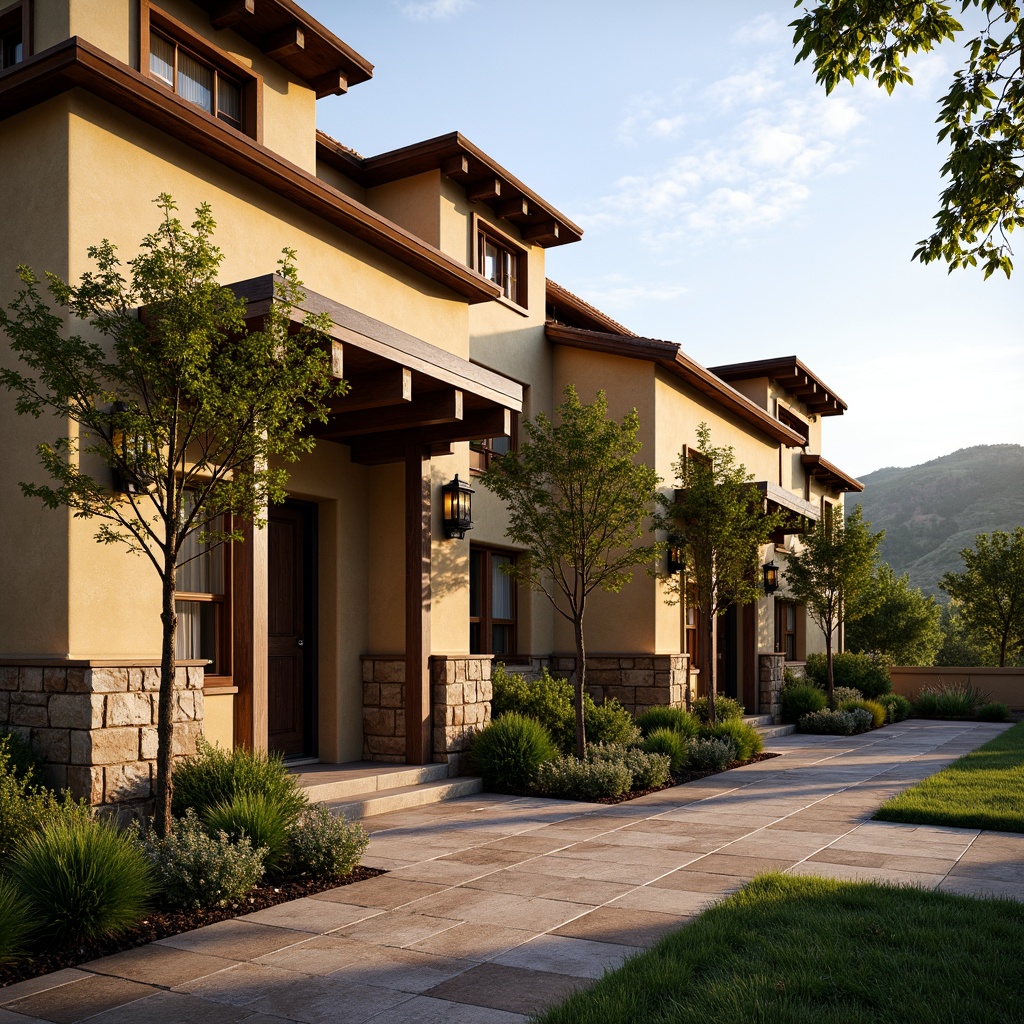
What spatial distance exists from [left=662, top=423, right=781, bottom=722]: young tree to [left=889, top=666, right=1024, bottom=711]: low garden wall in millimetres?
12807

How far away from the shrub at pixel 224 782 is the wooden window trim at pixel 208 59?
16.9ft

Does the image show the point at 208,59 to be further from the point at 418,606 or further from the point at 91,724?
the point at 91,724

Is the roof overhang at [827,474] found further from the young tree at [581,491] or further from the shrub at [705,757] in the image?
the young tree at [581,491]

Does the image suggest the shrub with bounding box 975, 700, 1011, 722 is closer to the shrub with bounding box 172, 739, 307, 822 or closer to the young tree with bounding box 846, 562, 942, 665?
the young tree with bounding box 846, 562, 942, 665

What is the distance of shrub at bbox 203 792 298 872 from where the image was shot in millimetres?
6492

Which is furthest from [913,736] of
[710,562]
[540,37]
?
[540,37]

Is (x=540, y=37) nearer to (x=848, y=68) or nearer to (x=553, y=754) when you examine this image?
(x=848, y=68)

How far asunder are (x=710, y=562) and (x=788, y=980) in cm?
996

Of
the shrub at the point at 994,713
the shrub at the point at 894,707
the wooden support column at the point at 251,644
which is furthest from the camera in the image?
the shrub at the point at 994,713

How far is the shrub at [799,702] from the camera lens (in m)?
19.1

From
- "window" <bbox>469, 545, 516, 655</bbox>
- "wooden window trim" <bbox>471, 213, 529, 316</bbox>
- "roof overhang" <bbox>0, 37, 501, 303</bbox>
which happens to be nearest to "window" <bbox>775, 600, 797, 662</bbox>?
"window" <bbox>469, 545, 516, 655</bbox>

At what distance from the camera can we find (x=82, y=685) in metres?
6.68

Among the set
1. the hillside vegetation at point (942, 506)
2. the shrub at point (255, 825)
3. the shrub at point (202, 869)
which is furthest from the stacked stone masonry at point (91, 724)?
the hillside vegetation at point (942, 506)

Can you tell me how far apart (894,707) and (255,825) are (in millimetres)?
17825
